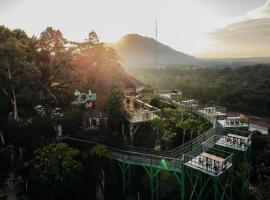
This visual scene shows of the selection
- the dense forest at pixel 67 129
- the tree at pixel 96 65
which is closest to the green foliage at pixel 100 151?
the dense forest at pixel 67 129

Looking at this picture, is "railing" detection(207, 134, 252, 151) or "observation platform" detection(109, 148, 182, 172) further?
"railing" detection(207, 134, 252, 151)

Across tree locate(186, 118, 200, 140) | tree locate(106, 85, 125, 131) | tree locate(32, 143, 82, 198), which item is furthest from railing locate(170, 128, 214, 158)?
tree locate(32, 143, 82, 198)

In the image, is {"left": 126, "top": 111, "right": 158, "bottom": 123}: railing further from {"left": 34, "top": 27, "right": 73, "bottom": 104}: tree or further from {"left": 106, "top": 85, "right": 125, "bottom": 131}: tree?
{"left": 34, "top": 27, "right": 73, "bottom": 104}: tree

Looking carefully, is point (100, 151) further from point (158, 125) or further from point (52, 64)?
point (52, 64)

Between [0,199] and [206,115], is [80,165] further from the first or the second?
[206,115]

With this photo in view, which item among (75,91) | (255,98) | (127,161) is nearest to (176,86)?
(255,98)

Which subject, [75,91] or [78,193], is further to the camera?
[75,91]
